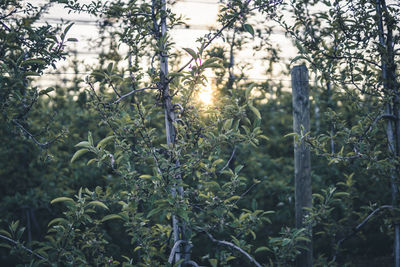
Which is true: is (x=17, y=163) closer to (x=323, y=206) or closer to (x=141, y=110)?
(x=141, y=110)

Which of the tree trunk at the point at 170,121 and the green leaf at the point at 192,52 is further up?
the green leaf at the point at 192,52

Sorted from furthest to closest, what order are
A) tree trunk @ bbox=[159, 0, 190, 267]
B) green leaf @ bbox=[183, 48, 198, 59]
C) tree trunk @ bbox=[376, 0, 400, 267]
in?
tree trunk @ bbox=[376, 0, 400, 267]
tree trunk @ bbox=[159, 0, 190, 267]
green leaf @ bbox=[183, 48, 198, 59]

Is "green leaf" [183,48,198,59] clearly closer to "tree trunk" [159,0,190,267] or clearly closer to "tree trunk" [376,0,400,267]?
"tree trunk" [159,0,190,267]

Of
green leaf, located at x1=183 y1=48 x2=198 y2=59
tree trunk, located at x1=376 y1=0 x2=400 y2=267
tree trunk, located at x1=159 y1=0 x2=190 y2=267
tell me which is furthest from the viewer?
tree trunk, located at x1=376 y1=0 x2=400 y2=267

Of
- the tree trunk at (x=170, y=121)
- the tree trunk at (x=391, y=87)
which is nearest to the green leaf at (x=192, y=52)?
the tree trunk at (x=170, y=121)

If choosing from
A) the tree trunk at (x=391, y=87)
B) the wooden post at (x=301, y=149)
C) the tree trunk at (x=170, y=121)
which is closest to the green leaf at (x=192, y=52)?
the tree trunk at (x=170, y=121)

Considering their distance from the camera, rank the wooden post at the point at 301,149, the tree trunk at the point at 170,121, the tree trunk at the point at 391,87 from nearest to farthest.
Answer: the tree trunk at the point at 170,121 < the tree trunk at the point at 391,87 < the wooden post at the point at 301,149

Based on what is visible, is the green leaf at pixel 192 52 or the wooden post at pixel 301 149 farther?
the wooden post at pixel 301 149

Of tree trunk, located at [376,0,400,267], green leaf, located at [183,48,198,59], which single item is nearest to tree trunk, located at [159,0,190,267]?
green leaf, located at [183,48,198,59]

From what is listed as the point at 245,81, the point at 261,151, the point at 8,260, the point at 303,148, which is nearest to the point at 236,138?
the point at 303,148

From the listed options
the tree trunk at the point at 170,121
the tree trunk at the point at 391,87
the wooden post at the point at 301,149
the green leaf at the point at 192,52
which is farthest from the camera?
the wooden post at the point at 301,149

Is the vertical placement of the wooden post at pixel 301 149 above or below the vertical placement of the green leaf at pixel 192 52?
below

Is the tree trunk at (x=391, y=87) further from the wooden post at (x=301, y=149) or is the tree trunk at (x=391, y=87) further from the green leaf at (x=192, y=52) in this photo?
the green leaf at (x=192, y=52)

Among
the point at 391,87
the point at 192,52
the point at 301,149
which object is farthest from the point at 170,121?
the point at 391,87
